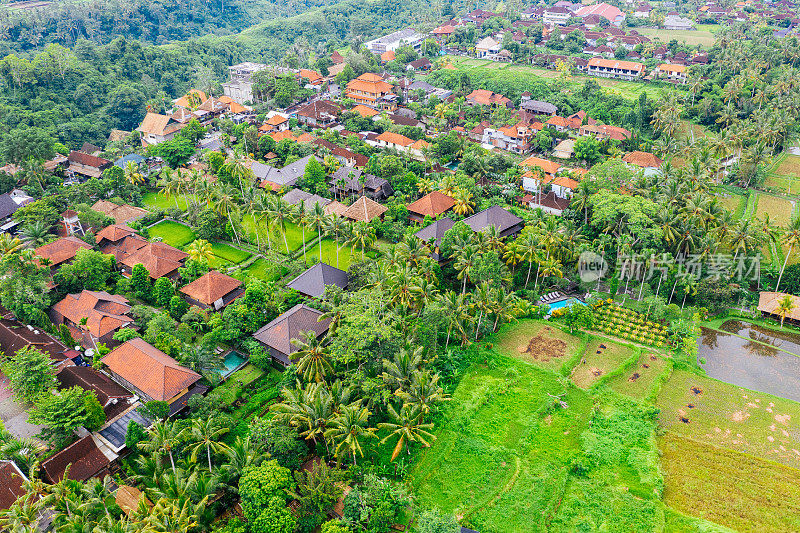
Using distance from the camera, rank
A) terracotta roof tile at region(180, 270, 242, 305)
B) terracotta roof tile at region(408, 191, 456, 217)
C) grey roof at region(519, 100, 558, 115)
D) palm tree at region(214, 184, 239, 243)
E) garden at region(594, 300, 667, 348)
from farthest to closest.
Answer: grey roof at region(519, 100, 558, 115) → terracotta roof tile at region(408, 191, 456, 217) → palm tree at region(214, 184, 239, 243) → terracotta roof tile at region(180, 270, 242, 305) → garden at region(594, 300, 667, 348)

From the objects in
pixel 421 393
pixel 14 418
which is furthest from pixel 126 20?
pixel 421 393

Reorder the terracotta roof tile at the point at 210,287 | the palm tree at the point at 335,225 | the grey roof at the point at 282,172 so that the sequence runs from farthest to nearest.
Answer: the grey roof at the point at 282,172, the palm tree at the point at 335,225, the terracotta roof tile at the point at 210,287

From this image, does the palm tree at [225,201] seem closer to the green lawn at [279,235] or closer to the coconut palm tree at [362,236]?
the green lawn at [279,235]

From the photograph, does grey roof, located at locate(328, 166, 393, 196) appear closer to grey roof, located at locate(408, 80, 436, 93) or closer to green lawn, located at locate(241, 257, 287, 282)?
green lawn, located at locate(241, 257, 287, 282)

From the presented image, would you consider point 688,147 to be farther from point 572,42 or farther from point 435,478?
point 572,42

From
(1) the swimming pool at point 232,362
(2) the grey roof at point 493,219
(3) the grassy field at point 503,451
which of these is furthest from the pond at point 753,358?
A: (1) the swimming pool at point 232,362

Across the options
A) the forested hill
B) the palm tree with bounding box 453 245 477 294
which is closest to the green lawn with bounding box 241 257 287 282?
the palm tree with bounding box 453 245 477 294
